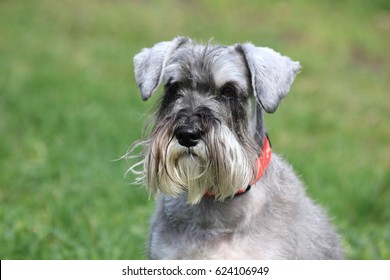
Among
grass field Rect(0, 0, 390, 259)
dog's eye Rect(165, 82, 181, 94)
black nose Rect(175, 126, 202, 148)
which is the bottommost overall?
grass field Rect(0, 0, 390, 259)

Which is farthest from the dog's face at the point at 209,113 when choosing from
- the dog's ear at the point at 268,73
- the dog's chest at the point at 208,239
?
the dog's chest at the point at 208,239

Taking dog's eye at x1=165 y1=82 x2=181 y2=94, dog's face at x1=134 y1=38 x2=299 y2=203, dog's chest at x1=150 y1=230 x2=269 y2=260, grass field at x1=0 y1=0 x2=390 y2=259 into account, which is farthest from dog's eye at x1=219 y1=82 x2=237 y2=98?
dog's chest at x1=150 y1=230 x2=269 y2=260

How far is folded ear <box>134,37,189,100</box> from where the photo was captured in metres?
3.61

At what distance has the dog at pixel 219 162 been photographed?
10.7ft

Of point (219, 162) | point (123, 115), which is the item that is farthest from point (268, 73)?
point (123, 115)

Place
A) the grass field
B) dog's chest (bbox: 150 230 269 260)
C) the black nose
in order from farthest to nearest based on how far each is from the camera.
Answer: the grass field → dog's chest (bbox: 150 230 269 260) → the black nose

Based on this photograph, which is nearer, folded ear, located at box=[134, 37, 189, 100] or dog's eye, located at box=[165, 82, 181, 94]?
dog's eye, located at box=[165, 82, 181, 94]

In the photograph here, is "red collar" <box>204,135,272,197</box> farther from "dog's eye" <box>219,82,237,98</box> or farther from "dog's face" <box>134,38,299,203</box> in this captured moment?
"dog's eye" <box>219,82,237,98</box>

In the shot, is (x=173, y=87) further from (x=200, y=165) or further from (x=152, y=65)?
(x=200, y=165)

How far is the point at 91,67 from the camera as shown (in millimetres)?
8875

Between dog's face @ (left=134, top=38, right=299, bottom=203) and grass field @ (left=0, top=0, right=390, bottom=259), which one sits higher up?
dog's face @ (left=134, top=38, right=299, bottom=203)

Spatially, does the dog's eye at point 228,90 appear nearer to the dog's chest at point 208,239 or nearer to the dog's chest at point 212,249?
the dog's chest at point 208,239
